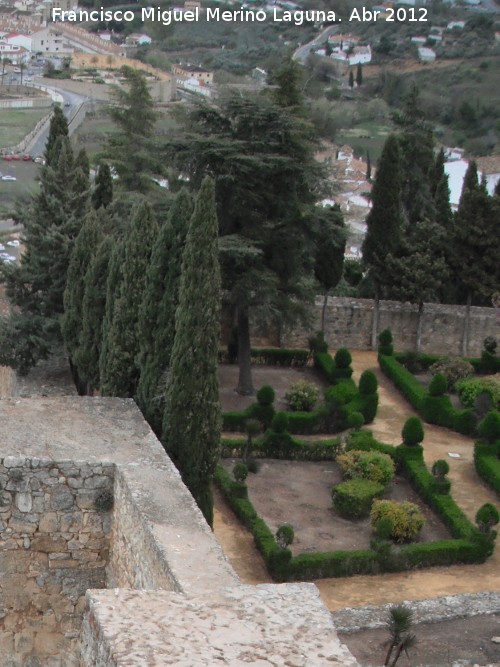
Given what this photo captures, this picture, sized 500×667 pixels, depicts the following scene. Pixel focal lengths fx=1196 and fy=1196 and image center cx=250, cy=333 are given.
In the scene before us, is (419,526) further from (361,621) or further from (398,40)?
(398,40)

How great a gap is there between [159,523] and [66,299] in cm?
761

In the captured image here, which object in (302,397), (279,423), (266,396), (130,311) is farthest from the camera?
(302,397)

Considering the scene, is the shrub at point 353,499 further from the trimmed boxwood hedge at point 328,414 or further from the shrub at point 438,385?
the shrub at point 438,385

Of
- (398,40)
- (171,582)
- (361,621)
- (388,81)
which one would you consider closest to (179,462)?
(361,621)

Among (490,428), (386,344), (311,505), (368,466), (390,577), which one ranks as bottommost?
(390,577)

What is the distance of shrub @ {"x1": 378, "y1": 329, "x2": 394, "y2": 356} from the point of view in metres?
23.9

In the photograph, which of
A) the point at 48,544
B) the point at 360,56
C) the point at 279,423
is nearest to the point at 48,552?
the point at 48,544

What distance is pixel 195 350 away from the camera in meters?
13.2

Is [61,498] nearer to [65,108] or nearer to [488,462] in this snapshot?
[488,462]

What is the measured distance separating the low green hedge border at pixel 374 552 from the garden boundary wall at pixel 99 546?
301 cm

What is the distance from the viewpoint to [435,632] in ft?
42.3

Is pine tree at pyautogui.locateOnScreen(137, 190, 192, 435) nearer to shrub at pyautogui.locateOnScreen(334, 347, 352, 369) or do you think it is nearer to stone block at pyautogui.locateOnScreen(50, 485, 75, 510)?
stone block at pyautogui.locateOnScreen(50, 485, 75, 510)

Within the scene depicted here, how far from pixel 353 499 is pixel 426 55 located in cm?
8468

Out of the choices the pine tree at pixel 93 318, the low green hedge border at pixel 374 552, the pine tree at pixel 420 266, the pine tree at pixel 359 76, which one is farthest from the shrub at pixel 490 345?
the pine tree at pixel 359 76
